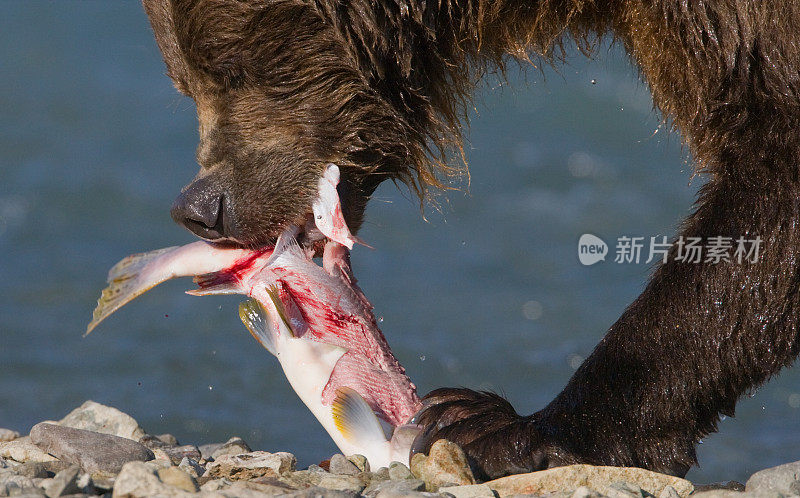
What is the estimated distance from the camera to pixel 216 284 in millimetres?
4270

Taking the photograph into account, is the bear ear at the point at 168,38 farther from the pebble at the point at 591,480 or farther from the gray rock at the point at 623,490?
the gray rock at the point at 623,490

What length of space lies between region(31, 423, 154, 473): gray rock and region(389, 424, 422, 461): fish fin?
851 millimetres

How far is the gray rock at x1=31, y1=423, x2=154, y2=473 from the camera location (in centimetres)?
382

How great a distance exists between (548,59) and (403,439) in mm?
1813

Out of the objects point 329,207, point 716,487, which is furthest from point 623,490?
point 329,207

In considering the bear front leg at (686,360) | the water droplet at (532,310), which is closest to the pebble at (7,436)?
the bear front leg at (686,360)

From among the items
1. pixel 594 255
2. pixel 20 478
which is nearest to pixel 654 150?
pixel 594 255

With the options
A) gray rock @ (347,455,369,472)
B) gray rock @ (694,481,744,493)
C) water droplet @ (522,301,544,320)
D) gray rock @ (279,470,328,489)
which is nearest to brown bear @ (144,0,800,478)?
gray rock @ (694,481,744,493)

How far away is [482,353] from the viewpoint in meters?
7.82

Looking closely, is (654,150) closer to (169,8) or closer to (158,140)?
(158,140)

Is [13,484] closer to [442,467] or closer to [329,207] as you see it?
[442,467]

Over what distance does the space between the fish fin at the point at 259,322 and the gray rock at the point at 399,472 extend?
596 millimetres

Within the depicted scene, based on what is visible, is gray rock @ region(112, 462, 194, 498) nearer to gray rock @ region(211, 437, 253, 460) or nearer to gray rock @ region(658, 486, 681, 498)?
gray rock @ region(211, 437, 253, 460)

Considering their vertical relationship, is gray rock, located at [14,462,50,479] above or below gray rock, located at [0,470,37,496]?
above
